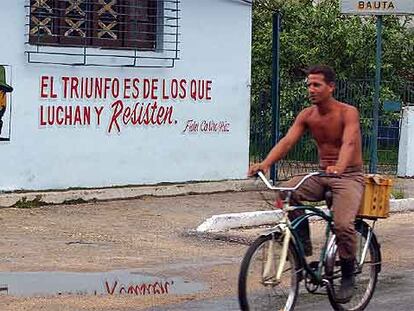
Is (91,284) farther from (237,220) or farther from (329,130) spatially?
(237,220)

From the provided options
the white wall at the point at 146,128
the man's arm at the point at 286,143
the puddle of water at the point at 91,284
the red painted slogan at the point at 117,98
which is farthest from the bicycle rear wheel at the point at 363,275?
the red painted slogan at the point at 117,98

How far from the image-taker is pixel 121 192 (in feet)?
49.1

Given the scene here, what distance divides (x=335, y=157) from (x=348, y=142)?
287 millimetres

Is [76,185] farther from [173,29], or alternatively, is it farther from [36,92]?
[173,29]

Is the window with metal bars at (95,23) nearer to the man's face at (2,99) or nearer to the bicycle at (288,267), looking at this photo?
the man's face at (2,99)

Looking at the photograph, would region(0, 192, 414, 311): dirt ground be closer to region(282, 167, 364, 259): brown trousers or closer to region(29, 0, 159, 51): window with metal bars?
region(282, 167, 364, 259): brown trousers

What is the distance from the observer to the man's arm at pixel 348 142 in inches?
299

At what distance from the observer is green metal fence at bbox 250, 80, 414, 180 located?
1762 centimetres

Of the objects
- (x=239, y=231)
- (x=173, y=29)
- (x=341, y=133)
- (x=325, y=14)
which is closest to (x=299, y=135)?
(x=341, y=133)

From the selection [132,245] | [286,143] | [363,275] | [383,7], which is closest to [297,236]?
[286,143]

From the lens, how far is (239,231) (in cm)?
1264

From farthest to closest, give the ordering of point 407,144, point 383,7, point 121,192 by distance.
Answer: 1. point 407,144
2. point 383,7
3. point 121,192

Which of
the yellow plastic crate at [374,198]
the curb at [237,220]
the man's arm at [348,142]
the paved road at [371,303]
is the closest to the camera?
the man's arm at [348,142]

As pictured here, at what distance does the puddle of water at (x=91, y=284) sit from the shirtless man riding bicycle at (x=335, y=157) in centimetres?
175
